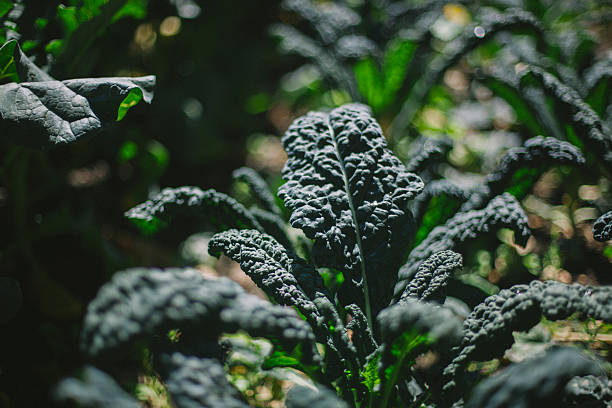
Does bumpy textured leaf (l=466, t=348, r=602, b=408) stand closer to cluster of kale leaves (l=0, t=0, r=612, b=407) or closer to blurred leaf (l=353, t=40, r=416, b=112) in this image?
cluster of kale leaves (l=0, t=0, r=612, b=407)

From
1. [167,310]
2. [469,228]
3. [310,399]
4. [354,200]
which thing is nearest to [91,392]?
[167,310]

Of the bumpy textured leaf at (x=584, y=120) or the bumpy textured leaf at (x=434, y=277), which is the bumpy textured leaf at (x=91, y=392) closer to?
the bumpy textured leaf at (x=434, y=277)

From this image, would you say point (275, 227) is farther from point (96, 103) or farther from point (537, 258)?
point (537, 258)

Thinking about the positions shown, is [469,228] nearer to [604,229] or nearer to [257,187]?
[604,229]

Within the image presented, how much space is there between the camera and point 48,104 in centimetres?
83

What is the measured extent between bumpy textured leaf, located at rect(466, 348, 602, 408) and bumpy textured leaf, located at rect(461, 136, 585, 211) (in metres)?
0.50

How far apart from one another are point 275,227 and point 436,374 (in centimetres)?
49

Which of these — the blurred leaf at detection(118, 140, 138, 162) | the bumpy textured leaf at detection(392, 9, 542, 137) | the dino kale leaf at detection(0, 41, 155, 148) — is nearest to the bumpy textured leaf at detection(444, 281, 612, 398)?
the dino kale leaf at detection(0, 41, 155, 148)

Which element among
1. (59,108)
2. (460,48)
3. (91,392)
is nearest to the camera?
(91,392)

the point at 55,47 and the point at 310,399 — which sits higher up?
the point at 55,47

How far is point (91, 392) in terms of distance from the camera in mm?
534

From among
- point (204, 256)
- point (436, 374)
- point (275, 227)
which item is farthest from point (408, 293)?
point (204, 256)

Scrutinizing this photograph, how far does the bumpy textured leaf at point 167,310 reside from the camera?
56 centimetres

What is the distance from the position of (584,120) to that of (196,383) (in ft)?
3.57
